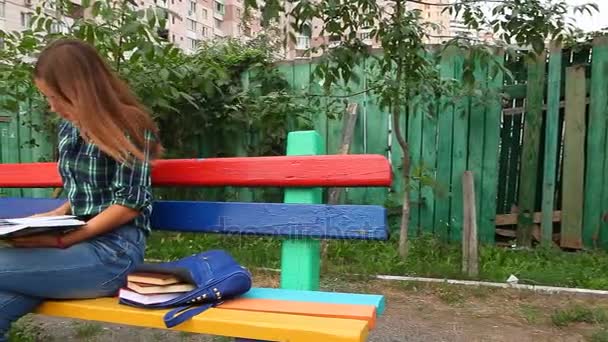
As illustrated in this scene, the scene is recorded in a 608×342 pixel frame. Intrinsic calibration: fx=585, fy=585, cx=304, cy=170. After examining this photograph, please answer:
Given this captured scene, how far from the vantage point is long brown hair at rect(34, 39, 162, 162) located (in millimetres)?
2027

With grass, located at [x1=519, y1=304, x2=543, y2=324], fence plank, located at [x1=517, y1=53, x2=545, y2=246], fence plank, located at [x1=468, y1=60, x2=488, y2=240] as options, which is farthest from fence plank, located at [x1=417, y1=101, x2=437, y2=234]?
grass, located at [x1=519, y1=304, x2=543, y2=324]

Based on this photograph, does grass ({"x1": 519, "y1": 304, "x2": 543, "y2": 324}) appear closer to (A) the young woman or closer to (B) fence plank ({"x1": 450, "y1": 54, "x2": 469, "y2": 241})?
(B) fence plank ({"x1": 450, "y1": 54, "x2": 469, "y2": 241})

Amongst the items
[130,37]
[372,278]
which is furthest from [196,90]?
[372,278]

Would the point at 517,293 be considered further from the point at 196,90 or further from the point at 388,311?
the point at 196,90

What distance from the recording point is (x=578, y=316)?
10.5 ft

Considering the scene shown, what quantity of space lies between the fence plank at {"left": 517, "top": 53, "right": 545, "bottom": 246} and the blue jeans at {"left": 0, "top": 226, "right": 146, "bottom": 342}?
358 centimetres

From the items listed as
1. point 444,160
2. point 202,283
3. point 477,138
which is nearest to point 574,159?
point 477,138

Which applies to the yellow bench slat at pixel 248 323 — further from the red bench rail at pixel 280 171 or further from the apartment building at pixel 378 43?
the apartment building at pixel 378 43

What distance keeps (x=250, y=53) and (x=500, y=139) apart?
2.30 meters

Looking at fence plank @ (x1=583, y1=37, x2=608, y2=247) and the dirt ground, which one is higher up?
fence plank @ (x1=583, y1=37, x2=608, y2=247)

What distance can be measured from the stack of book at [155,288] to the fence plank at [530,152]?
3.55 m

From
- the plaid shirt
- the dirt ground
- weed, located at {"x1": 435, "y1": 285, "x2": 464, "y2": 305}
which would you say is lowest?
the dirt ground

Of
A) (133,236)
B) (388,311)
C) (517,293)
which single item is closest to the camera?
(133,236)

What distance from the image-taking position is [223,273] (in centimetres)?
193
